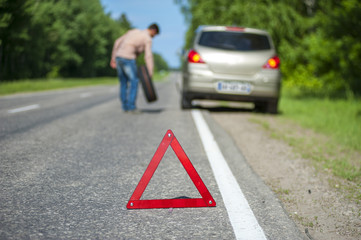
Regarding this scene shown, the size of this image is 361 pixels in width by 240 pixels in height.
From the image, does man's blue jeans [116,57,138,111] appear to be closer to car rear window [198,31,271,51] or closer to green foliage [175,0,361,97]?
car rear window [198,31,271,51]

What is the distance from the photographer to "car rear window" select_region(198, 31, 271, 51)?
8242mm

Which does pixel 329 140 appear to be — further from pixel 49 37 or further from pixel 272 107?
pixel 49 37

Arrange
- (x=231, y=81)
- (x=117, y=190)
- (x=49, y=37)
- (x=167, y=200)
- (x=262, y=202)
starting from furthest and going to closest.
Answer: (x=49, y=37) → (x=231, y=81) → (x=117, y=190) → (x=262, y=202) → (x=167, y=200)

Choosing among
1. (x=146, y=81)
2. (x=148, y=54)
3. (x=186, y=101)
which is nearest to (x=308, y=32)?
(x=186, y=101)

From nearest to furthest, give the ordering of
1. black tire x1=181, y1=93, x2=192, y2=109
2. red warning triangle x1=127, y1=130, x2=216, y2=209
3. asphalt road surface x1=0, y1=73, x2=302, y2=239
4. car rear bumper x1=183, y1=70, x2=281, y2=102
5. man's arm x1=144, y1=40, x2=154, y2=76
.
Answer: asphalt road surface x1=0, y1=73, x2=302, y2=239 → red warning triangle x1=127, y1=130, x2=216, y2=209 → man's arm x1=144, y1=40, x2=154, y2=76 → car rear bumper x1=183, y1=70, x2=281, y2=102 → black tire x1=181, y1=93, x2=192, y2=109

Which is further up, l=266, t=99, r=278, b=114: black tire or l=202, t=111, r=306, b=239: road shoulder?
l=202, t=111, r=306, b=239: road shoulder

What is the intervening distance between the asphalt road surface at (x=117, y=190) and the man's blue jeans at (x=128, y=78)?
2595 millimetres

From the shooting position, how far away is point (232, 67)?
811 centimetres

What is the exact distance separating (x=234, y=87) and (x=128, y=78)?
235 centimetres

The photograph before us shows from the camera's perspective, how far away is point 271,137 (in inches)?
242

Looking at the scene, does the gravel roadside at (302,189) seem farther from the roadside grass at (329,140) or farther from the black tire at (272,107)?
the black tire at (272,107)

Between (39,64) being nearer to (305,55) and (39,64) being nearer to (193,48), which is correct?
(305,55)

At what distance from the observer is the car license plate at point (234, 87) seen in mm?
8156

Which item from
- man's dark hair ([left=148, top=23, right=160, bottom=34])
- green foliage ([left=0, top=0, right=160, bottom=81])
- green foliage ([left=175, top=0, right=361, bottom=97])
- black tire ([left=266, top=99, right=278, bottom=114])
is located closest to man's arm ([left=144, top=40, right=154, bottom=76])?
man's dark hair ([left=148, top=23, right=160, bottom=34])
